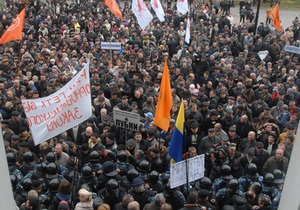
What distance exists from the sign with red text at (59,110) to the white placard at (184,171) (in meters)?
1.73

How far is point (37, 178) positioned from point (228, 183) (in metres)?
2.88

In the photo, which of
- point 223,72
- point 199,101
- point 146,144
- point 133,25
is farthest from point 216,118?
point 133,25

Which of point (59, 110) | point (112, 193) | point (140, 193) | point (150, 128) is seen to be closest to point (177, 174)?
point (140, 193)

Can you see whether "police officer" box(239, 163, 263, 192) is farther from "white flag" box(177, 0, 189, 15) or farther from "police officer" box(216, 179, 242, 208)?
"white flag" box(177, 0, 189, 15)

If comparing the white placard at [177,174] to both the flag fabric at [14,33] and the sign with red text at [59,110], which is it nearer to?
the sign with red text at [59,110]

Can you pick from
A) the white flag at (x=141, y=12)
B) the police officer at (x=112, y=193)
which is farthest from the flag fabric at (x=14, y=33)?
the police officer at (x=112, y=193)

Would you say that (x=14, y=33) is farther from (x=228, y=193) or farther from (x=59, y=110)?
(x=228, y=193)

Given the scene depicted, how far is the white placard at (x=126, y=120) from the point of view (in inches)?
338

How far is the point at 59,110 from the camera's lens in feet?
23.5

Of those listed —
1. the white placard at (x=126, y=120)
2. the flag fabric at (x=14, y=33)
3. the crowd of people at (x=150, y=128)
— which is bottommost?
the crowd of people at (x=150, y=128)

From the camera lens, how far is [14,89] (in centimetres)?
1173

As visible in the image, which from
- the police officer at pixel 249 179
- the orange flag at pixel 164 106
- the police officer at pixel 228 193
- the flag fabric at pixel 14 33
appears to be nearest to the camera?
the police officer at pixel 228 193

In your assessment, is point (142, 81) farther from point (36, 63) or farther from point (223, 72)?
point (36, 63)

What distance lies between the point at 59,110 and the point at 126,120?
185 centimetres
